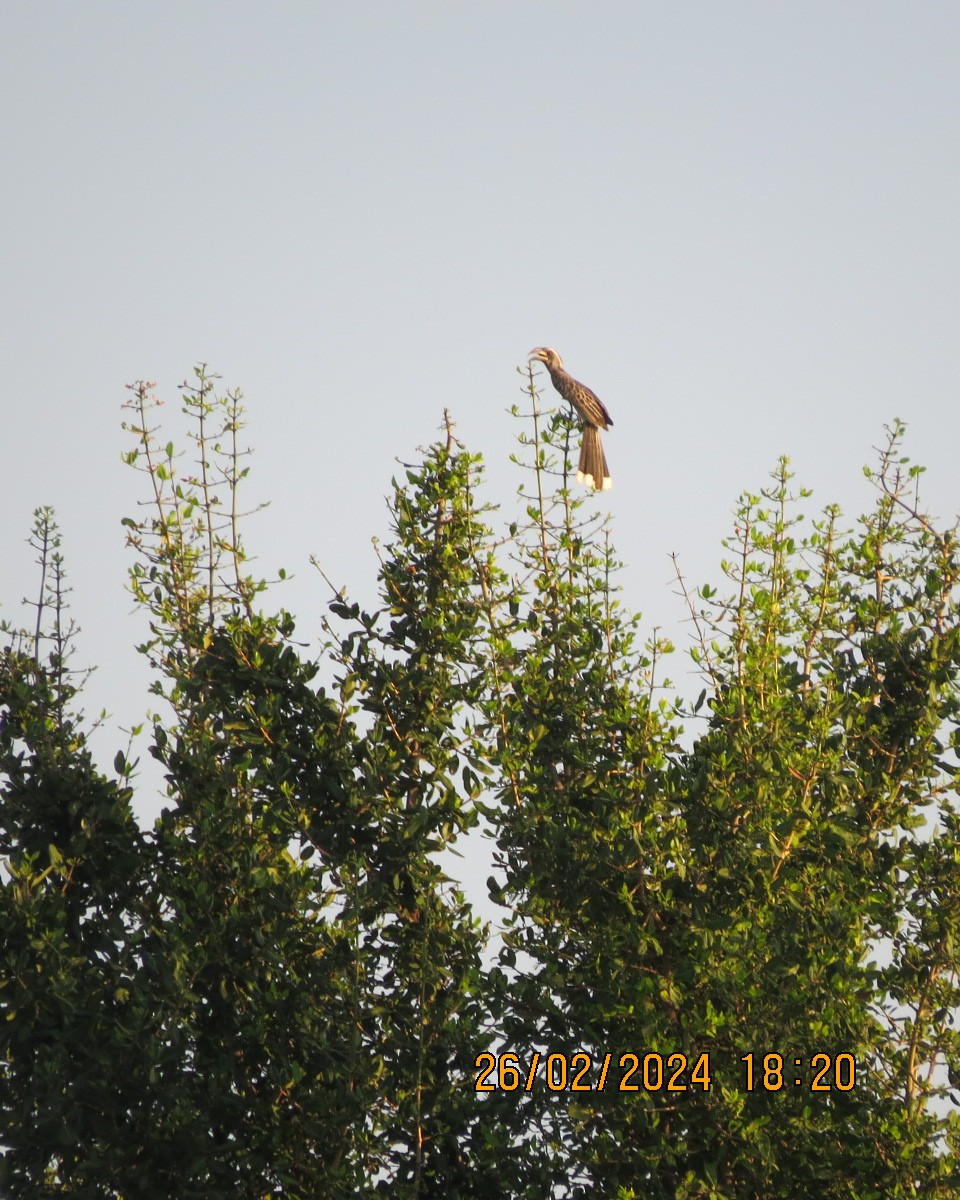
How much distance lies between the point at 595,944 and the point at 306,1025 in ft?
4.34

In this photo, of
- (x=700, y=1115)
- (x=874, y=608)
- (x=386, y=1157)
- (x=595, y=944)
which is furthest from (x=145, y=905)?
(x=874, y=608)

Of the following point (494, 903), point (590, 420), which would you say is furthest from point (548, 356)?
point (494, 903)

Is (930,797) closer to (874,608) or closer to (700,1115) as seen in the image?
(874,608)

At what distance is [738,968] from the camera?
6.50 metres

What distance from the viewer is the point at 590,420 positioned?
37.4 ft
